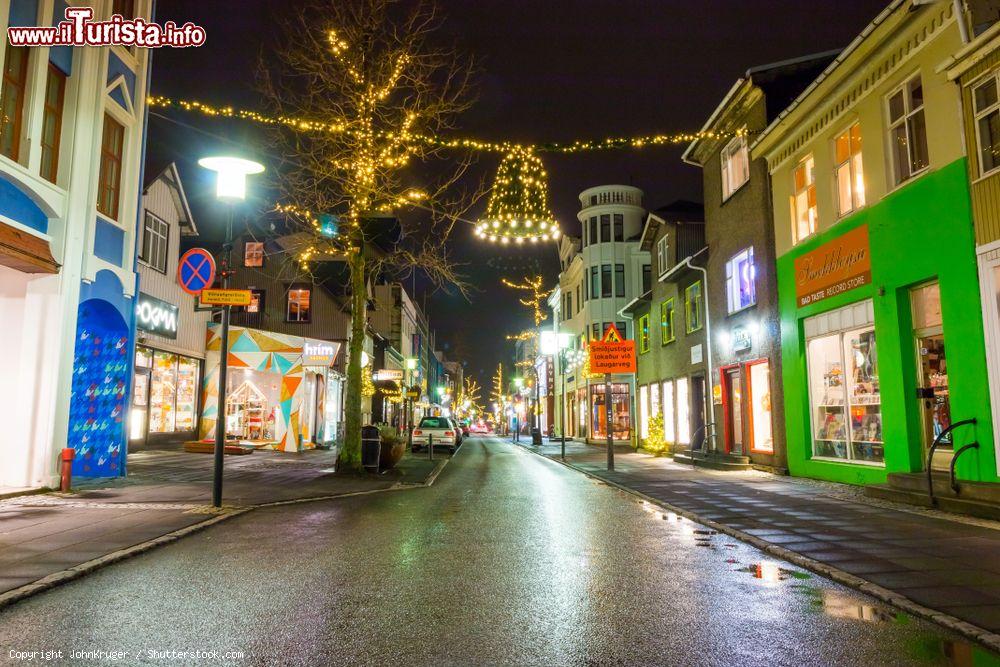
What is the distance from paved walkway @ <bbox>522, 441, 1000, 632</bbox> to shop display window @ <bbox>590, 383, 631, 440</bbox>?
961 inches

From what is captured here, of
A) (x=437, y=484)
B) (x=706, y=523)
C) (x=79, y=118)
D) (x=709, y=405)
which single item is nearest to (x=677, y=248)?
(x=709, y=405)

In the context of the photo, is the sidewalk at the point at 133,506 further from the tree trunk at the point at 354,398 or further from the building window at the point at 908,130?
the building window at the point at 908,130

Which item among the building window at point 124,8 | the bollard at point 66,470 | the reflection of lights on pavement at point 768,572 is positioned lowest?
the reflection of lights on pavement at point 768,572

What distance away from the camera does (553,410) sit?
60250 millimetres

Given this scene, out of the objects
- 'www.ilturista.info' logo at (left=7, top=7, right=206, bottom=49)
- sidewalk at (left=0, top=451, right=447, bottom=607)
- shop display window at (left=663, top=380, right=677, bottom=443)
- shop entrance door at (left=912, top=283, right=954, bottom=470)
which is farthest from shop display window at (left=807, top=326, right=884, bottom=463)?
'www.ilturista.info' logo at (left=7, top=7, right=206, bottom=49)

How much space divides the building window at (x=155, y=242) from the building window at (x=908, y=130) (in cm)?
2083

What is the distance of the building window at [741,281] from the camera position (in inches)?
765

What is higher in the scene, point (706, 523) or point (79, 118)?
point (79, 118)

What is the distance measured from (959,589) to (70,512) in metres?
10.8

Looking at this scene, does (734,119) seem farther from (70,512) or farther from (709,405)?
(70,512)

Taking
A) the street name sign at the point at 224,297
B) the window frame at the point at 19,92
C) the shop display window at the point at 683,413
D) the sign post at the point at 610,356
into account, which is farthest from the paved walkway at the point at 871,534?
the window frame at the point at 19,92

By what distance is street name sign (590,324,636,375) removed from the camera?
Answer: 2145 cm

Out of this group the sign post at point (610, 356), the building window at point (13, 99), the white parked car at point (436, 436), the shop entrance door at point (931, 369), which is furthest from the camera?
the white parked car at point (436, 436)

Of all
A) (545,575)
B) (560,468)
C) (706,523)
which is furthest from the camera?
(560,468)
